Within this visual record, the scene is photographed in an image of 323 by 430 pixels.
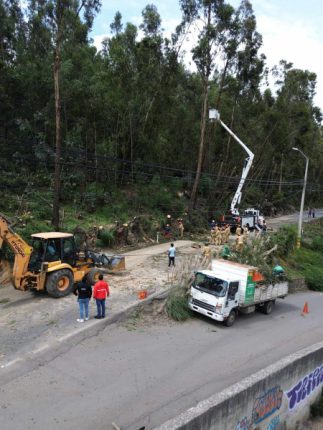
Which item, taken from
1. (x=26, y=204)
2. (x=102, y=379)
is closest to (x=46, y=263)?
(x=102, y=379)

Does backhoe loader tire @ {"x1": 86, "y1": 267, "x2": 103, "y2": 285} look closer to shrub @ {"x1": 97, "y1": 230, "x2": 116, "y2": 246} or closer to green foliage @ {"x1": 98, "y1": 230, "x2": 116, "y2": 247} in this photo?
shrub @ {"x1": 97, "y1": 230, "x2": 116, "y2": 246}

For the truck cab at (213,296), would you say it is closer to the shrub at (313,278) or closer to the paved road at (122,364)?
the paved road at (122,364)

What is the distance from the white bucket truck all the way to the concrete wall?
4.06 m

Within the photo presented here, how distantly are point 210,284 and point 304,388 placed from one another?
5.32 meters

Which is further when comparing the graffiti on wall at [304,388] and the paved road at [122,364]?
the graffiti on wall at [304,388]

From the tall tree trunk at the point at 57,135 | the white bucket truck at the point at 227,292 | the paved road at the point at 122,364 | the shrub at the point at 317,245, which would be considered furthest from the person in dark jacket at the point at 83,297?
the shrub at the point at 317,245

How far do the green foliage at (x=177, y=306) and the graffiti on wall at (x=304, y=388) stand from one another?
5.14 meters

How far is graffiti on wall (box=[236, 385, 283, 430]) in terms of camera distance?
7.69 meters

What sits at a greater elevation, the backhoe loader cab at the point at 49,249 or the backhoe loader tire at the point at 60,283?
the backhoe loader cab at the point at 49,249

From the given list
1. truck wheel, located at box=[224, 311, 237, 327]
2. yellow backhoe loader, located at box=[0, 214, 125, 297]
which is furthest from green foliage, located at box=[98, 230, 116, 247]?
truck wheel, located at box=[224, 311, 237, 327]

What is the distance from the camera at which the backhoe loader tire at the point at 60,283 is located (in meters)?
14.1

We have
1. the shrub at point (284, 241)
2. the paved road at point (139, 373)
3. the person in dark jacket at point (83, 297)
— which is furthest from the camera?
the shrub at point (284, 241)

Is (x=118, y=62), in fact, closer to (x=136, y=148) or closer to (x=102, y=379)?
(x=136, y=148)

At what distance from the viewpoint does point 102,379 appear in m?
9.31
